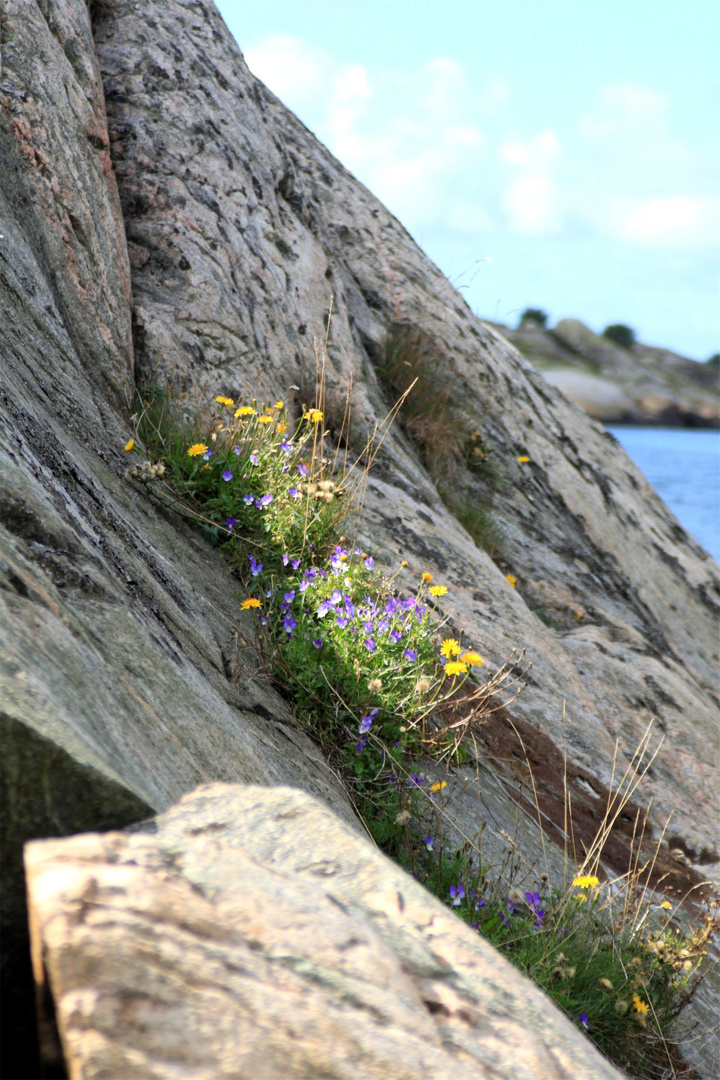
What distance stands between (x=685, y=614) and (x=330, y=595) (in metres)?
4.91

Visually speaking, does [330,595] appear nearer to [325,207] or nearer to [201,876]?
[201,876]

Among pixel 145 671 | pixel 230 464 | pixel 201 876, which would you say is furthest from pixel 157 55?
pixel 201 876

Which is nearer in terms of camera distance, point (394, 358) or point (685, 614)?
point (394, 358)

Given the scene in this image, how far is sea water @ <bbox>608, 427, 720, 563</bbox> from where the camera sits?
77.4ft

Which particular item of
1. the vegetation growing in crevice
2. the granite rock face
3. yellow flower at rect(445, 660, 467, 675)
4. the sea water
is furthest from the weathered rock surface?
the sea water

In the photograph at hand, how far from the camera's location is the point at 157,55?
5.88 meters

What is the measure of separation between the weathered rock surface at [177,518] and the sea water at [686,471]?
87.6 inches

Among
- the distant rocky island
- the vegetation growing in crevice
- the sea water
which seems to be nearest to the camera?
the vegetation growing in crevice

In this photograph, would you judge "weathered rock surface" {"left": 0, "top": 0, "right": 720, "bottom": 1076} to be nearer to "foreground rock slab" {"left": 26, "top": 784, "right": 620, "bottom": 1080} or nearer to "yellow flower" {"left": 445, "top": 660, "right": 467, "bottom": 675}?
"foreground rock slab" {"left": 26, "top": 784, "right": 620, "bottom": 1080}

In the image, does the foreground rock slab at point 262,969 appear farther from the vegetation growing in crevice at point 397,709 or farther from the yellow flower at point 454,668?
the yellow flower at point 454,668

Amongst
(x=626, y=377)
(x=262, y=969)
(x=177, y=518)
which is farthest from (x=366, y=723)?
(x=626, y=377)

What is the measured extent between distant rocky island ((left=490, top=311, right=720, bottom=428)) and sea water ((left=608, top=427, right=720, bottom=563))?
1.49 metres

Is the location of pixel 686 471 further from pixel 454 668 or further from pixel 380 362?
pixel 454 668

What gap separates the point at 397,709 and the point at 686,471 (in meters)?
38.1
